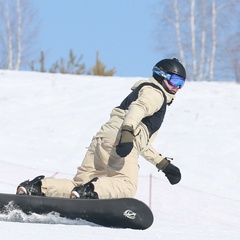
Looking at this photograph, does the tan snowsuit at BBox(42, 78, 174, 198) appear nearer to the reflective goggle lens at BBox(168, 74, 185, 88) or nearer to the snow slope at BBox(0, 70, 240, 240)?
the reflective goggle lens at BBox(168, 74, 185, 88)

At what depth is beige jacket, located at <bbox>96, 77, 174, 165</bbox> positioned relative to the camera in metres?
5.98

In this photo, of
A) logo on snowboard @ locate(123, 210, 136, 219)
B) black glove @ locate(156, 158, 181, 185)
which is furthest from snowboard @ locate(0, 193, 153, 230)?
black glove @ locate(156, 158, 181, 185)

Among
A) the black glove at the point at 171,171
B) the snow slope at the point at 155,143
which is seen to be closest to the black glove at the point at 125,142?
the snow slope at the point at 155,143

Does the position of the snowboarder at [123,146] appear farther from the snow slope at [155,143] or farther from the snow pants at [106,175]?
the snow slope at [155,143]

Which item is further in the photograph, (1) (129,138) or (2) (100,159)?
(2) (100,159)

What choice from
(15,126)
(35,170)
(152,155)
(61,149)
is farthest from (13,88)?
(152,155)

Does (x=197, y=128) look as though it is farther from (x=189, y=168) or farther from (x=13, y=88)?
(x=13, y=88)

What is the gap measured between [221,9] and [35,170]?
84.8ft

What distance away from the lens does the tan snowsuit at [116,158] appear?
239 inches

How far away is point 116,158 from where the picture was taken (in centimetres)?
625

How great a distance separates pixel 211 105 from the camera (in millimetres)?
15359

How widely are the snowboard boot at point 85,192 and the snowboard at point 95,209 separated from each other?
17cm

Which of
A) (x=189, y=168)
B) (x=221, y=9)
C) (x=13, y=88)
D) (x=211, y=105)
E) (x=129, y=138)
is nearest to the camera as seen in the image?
(x=129, y=138)

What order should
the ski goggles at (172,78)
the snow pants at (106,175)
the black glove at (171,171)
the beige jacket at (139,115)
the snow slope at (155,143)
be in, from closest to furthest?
the beige jacket at (139,115)
the snow pants at (106,175)
the ski goggles at (172,78)
the black glove at (171,171)
the snow slope at (155,143)
